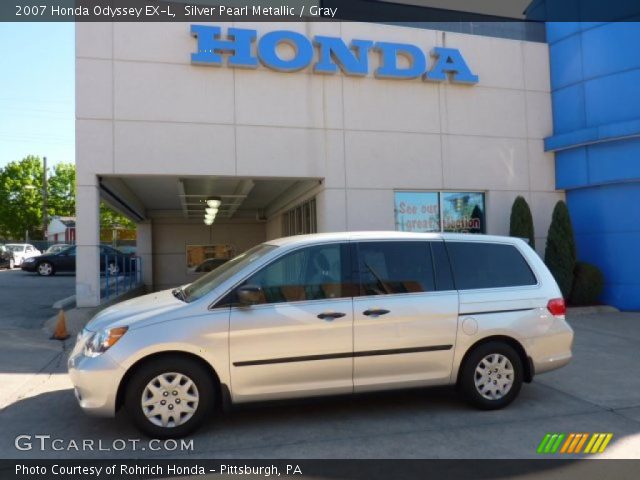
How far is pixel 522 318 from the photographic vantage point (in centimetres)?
532

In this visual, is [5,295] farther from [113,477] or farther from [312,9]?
[113,477]

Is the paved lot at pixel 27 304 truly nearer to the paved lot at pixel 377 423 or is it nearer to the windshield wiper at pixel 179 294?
the paved lot at pixel 377 423

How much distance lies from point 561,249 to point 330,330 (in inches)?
340

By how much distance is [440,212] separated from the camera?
39.0 feet

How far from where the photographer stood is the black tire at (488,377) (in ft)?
16.9

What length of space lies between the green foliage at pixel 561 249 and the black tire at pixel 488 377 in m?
6.97

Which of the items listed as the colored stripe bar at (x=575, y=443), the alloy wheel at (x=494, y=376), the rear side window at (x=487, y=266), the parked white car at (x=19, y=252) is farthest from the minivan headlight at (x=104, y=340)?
the parked white car at (x=19, y=252)

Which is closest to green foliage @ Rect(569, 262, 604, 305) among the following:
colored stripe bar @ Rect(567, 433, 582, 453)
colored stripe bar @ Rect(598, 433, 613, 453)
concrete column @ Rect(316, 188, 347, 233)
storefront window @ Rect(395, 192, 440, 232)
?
storefront window @ Rect(395, 192, 440, 232)

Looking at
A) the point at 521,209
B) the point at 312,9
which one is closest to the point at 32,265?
the point at 312,9

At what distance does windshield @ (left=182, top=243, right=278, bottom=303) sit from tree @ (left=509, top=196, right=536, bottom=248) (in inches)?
310

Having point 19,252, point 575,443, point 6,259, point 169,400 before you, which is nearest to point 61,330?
point 169,400

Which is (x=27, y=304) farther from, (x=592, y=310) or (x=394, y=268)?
(x=592, y=310)

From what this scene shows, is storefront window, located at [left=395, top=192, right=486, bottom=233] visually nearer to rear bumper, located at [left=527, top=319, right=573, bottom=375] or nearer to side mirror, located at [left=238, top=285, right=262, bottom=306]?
rear bumper, located at [left=527, top=319, right=573, bottom=375]

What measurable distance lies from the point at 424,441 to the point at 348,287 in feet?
4.88
